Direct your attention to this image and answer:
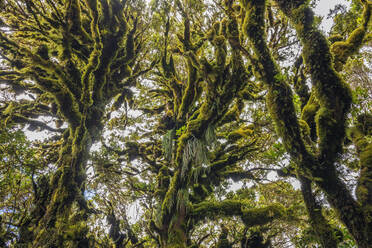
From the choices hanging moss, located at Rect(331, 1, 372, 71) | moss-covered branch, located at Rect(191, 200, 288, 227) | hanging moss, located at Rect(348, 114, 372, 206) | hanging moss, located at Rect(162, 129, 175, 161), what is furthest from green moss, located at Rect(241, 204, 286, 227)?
hanging moss, located at Rect(331, 1, 372, 71)

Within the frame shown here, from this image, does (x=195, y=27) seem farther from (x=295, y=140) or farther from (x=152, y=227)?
(x=152, y=227)

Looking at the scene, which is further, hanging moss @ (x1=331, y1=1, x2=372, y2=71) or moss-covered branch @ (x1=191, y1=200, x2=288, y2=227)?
moss-covered branch @ (x1=191, y1=200, x2=288, y2=227)

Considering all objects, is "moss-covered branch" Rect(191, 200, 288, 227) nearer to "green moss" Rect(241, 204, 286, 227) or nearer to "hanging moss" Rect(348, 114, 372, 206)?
"green moss" Rect(241, 204, 286, 227)

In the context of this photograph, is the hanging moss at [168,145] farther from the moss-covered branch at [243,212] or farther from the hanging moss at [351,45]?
the hanging moss at [351,45]

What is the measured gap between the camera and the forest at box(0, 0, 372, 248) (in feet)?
12.1

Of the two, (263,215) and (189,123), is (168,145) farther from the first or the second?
(263,215)

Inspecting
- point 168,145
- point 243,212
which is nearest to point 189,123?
point 168,145

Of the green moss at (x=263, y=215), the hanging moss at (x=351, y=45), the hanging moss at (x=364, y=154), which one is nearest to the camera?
the hanging moss at (x=364, y=154)

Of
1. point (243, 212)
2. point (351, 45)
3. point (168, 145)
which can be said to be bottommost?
point (243, 212)

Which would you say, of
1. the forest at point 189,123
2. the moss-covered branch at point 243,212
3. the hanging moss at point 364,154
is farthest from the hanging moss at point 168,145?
the hanging moss at point 364,154

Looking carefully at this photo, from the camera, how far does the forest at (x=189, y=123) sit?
3699 mm

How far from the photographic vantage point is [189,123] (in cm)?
723

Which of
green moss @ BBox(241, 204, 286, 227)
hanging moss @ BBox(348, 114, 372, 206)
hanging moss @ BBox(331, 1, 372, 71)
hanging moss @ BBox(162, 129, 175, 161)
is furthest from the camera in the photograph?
hanging moss @ BBox(162, 129, 175, 161)

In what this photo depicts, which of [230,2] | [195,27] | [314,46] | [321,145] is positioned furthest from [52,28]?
[321,145]
